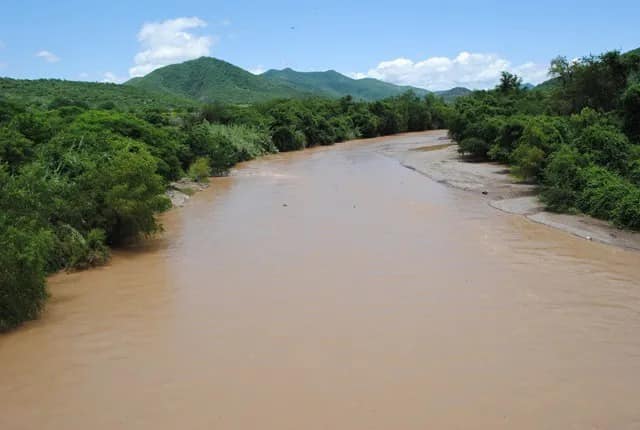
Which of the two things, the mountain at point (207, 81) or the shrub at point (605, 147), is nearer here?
the shrub at point (605, 147)

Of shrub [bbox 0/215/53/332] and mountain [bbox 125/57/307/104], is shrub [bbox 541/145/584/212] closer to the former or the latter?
shrub [bbox 0/215/53/332]

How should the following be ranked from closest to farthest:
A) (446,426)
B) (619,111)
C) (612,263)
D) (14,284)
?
(446,426)
(14,284)
(612,263)
(619,111)

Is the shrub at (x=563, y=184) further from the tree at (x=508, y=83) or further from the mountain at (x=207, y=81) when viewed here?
the mountain at (x=207, y=81)

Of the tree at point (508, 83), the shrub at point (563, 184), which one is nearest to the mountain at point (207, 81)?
the tree at point (508, 83)

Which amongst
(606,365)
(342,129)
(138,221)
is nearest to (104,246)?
(138,221)

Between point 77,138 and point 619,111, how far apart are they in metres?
25.9

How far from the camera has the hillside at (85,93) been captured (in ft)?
203

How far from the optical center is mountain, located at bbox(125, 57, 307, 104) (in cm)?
11731

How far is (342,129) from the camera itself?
61688mm

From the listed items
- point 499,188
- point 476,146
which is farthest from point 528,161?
point 476,146

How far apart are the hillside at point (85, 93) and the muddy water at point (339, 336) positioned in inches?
1941

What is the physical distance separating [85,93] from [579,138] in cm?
6368

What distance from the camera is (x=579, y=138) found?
25000mm

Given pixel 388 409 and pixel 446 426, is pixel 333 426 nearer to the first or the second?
pixel 388 409
